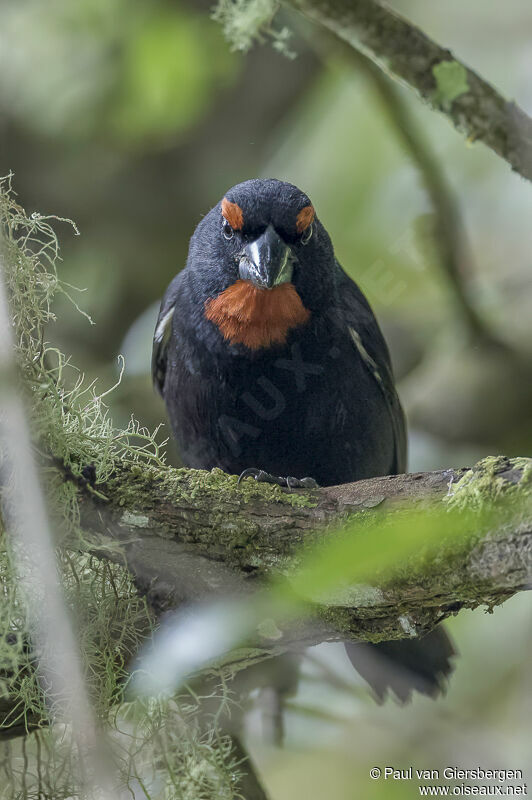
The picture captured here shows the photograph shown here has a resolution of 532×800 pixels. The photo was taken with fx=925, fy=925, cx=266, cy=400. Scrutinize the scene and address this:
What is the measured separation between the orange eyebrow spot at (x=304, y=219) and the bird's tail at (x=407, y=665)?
1297 mm

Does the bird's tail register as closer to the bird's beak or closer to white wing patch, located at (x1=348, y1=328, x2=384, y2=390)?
white wing patch, located at (x1=348, y1=328, x2=384, y2=390)

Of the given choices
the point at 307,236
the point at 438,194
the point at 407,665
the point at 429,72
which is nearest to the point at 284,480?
the point at 307,236

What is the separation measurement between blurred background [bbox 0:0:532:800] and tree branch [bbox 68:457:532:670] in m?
1.33

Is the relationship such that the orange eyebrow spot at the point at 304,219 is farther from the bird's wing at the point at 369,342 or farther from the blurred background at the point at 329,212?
the blurred background at the point at 329,212

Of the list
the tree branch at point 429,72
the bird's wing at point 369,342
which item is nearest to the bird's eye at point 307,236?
the bird's wing at point 369,342

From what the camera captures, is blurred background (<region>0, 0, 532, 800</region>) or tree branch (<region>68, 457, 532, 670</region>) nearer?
tree branch (<region>68, 457, 532, 670</region>)

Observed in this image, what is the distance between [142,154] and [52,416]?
2.46 meters

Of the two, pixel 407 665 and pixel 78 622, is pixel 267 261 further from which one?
pixel 407 665

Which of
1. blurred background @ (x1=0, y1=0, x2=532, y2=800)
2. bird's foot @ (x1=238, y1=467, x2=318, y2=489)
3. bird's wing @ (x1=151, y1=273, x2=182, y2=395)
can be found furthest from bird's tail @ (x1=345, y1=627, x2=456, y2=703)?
bird's wing @ (x1=151, y1=273, x2=182, y2=395)

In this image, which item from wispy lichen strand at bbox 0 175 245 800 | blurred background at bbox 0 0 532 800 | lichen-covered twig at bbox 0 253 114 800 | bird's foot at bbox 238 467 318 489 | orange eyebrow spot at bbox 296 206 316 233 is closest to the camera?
lichen-covered twig at bbox 0 253 114 800

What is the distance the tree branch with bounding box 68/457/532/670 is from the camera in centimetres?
194

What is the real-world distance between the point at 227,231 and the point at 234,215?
0.08 metres

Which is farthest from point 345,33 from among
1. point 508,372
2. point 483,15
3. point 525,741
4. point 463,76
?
point 525,741

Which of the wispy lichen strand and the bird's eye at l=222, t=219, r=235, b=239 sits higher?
the bird's eye at l=222, t=219, r=235, b=239
